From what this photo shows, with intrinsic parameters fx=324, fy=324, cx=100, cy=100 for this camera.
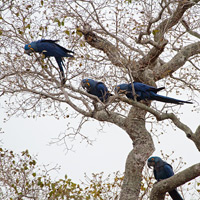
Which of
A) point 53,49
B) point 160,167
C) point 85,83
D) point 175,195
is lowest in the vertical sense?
point 175,195

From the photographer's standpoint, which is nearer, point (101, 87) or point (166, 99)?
point (166, 99)

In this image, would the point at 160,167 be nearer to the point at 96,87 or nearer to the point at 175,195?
the point at 175,195

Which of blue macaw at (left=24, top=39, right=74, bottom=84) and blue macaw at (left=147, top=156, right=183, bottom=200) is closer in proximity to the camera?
blue macaw at (left=24, top=39, right=74, bottom=84)

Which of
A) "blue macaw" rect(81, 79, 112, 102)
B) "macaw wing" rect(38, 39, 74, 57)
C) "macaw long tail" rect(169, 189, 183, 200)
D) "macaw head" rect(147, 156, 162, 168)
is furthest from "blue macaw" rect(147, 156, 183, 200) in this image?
"macaw wing" rect(38, 39, 74, 57)

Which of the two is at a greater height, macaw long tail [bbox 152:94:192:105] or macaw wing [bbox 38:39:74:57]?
macaw wing [bbox 38:39:74:57]

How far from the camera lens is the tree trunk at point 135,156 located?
662cm

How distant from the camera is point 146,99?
671 centimetres

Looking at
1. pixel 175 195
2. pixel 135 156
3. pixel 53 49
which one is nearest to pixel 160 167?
pixel 135 156

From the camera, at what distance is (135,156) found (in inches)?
269

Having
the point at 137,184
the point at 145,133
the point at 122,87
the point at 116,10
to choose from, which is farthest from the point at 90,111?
the point at 116,10

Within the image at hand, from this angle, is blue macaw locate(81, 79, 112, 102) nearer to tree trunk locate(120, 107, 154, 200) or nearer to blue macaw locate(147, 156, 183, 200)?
tree trunk locate(120, 107, 154, 200)

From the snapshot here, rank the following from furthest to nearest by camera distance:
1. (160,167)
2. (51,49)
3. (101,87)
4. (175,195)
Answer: (160,167)
(101,87)
(51,49)
(175,195)

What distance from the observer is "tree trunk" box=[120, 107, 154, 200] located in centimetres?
662

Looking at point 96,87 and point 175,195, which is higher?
point 96,87
